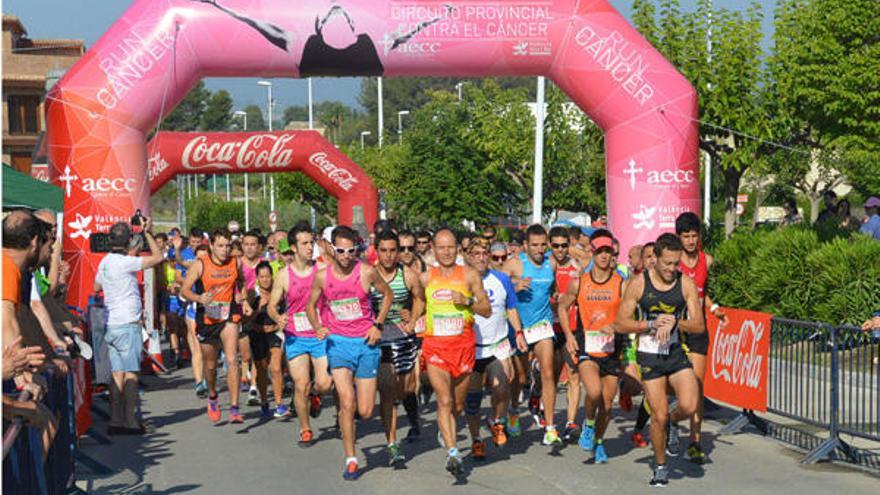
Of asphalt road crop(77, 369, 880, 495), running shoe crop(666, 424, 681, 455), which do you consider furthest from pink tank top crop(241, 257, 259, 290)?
running shoe crop(666, 424, 681, 455)

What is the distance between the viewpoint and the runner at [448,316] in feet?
31.8

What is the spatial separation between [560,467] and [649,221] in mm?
8194

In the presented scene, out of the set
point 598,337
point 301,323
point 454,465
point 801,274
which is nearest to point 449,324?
point 454,465

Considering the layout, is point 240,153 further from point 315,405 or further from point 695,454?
point 695,454

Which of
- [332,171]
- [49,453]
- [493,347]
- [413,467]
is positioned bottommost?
[413,467]

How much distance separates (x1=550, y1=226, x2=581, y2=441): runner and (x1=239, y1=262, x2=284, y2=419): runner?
9.47 feet

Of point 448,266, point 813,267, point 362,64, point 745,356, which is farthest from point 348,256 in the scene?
point 813,267

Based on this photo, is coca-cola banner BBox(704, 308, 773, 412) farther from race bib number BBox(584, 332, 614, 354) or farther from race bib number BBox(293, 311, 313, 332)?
race bib number BBox(293, 311, 313, 332)

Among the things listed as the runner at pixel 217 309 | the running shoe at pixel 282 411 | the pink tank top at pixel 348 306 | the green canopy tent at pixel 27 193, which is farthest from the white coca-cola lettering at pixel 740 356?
the green canopy tent at pixel 27 193

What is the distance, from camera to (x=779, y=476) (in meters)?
9.42

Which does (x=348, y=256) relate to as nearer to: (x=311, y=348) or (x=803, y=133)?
(x=311, y=348)

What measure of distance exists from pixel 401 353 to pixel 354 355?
2.73 feet

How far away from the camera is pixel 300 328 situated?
36.4 ft

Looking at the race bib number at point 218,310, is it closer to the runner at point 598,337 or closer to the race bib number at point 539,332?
the race bib number at point 539,332
